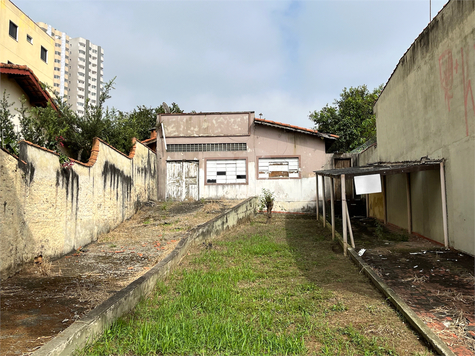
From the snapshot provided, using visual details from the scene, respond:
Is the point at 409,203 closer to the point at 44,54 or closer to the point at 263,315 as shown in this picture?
the point at 263,315

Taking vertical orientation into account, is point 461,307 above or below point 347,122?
below

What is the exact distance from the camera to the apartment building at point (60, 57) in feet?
224

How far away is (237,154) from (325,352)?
1341 centimetres

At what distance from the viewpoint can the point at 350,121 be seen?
71.0 ft

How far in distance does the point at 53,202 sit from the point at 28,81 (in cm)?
446

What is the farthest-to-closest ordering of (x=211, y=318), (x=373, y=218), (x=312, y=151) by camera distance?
(x=312, y=151), (x=373, y=218), (x=211, y=318)

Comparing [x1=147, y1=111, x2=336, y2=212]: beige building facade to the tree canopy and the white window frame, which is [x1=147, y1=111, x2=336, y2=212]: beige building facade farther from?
the tree canopy

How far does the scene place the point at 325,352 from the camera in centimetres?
327

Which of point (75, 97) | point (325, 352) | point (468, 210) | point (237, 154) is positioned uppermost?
point (75, 97)

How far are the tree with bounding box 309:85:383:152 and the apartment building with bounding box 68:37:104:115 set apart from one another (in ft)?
197

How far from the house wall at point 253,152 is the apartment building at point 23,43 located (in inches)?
418

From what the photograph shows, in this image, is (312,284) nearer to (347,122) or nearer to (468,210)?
(468,210)

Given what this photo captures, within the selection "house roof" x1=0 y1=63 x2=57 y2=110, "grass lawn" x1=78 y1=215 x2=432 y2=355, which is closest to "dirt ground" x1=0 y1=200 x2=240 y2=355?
"grass lawn" x1=78 y1=215 x2=432 y2=355

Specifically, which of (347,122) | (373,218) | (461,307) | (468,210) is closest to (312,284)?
(461,307)
